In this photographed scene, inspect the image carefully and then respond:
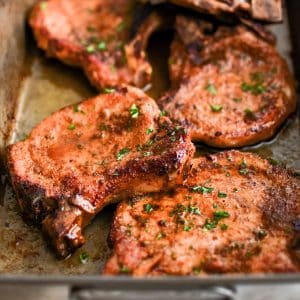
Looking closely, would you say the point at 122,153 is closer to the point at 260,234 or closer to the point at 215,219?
the point at 215,219

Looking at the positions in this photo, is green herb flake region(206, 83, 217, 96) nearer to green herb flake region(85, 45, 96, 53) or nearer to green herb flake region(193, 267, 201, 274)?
green herb flake region(85, 45, 96, 53)

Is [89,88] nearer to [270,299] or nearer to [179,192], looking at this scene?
[179,192]

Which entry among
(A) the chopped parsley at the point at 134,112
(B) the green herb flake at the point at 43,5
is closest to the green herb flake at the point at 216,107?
(A) the chopped parsley at the point at 134,112

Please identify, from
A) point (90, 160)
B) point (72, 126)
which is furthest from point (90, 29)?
point (90, 160)

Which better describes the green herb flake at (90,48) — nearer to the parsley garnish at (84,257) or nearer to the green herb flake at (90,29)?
the green herb flake at (90,29)

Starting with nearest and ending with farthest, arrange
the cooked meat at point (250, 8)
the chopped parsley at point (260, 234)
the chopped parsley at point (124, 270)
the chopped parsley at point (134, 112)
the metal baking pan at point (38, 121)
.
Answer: the metal baking pan at point (38, 121) → the chopped parsley at point (124, 270) → the chopped parsley at point (260, 234) → the chopped parsley at point (134, 112) → the cooked meat at point (250, 8)

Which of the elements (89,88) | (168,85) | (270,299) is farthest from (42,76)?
(270,299)

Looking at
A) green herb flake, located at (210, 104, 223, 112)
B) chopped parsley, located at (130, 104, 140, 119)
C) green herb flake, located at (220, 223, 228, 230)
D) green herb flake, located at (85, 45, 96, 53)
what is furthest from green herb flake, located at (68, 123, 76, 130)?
green herb flake, located at (220, 223, 228, 230)
